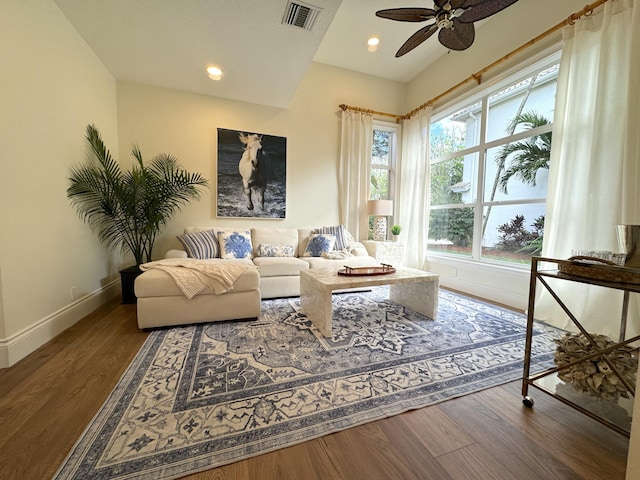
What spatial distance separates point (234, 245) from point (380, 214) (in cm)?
229

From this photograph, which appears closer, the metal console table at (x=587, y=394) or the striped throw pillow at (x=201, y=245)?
the metal console table at (x=587, y=394)

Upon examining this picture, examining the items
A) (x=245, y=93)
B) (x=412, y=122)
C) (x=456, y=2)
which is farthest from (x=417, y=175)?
(x=245, y=93)

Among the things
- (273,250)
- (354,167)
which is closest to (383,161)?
(354,167)

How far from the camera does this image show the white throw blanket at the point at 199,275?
2.01 meters

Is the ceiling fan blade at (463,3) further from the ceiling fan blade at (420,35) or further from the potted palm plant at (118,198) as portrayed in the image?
the potted palm plant at (118,198)

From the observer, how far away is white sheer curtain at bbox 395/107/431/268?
395 cm

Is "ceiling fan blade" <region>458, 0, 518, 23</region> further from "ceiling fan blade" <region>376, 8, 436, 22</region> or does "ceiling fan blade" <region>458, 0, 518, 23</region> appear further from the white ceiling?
the white ceiling

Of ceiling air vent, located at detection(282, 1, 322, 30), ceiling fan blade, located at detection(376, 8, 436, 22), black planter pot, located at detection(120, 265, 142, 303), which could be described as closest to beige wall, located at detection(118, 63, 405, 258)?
black planter pot, located at detection(120, 265, 142, 303)

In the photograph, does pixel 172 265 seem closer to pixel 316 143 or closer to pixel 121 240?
pixel 121 240

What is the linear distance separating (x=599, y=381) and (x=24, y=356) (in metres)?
3.18

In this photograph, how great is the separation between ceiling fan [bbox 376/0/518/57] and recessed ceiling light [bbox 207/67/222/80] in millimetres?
1787

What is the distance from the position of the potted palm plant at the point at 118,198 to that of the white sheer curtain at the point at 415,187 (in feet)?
10.9

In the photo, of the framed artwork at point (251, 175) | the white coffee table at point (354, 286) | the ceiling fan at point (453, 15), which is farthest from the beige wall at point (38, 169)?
the ceiling fan at point (453, 15)

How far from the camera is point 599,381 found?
3.60ft
